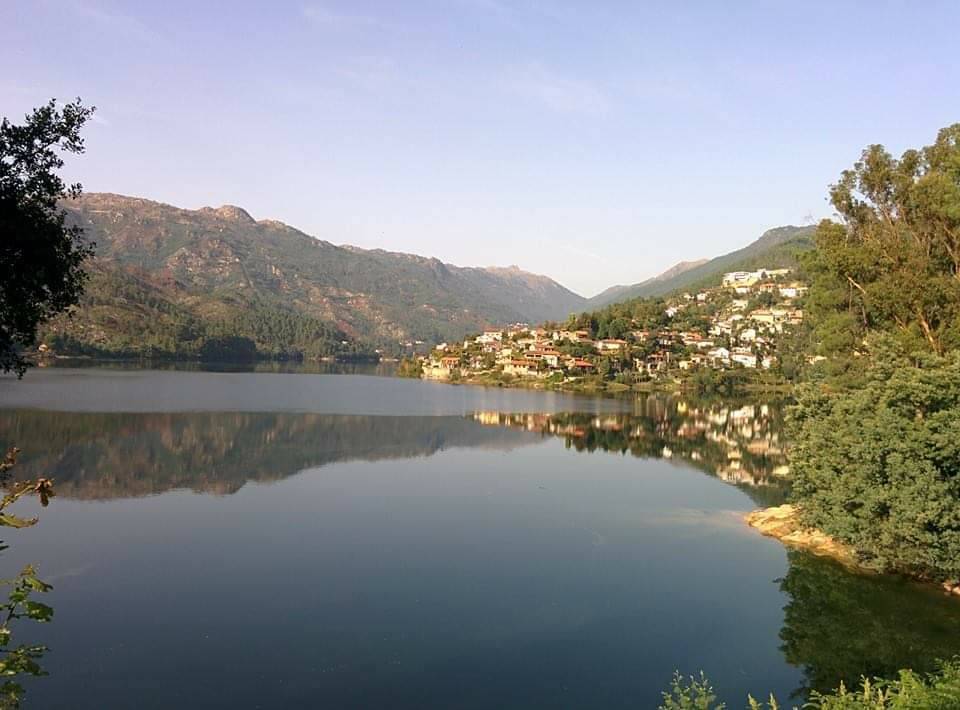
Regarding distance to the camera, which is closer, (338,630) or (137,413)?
(338,630)

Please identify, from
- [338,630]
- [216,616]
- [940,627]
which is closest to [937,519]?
[940,627]

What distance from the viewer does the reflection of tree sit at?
18469 mm

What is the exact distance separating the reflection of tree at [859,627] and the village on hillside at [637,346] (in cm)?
9986

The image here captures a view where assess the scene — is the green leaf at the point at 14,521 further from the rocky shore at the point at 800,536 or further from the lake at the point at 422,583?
the rocky shore at the point at 800,536

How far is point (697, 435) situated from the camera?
67.1 m

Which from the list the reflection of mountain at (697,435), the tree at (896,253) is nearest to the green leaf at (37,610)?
the tree at (896,253)

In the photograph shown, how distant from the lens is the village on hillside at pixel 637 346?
422 feet

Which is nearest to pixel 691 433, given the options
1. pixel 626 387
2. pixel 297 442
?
pixel 297 442

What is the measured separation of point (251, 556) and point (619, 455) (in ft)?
114

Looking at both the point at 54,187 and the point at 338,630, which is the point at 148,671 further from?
the point at 54,187

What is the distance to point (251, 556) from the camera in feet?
88.9

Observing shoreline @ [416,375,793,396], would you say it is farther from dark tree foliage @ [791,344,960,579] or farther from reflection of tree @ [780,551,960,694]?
reflection of tree @ [780,551,960,694]

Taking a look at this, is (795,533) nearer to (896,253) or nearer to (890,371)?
(890,371)

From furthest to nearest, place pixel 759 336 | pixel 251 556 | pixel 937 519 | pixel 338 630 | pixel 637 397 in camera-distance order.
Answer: pixel 759 336 < pixel 637 397 < pixel 251 556 < pixel 937 519 < pixel 338 630
